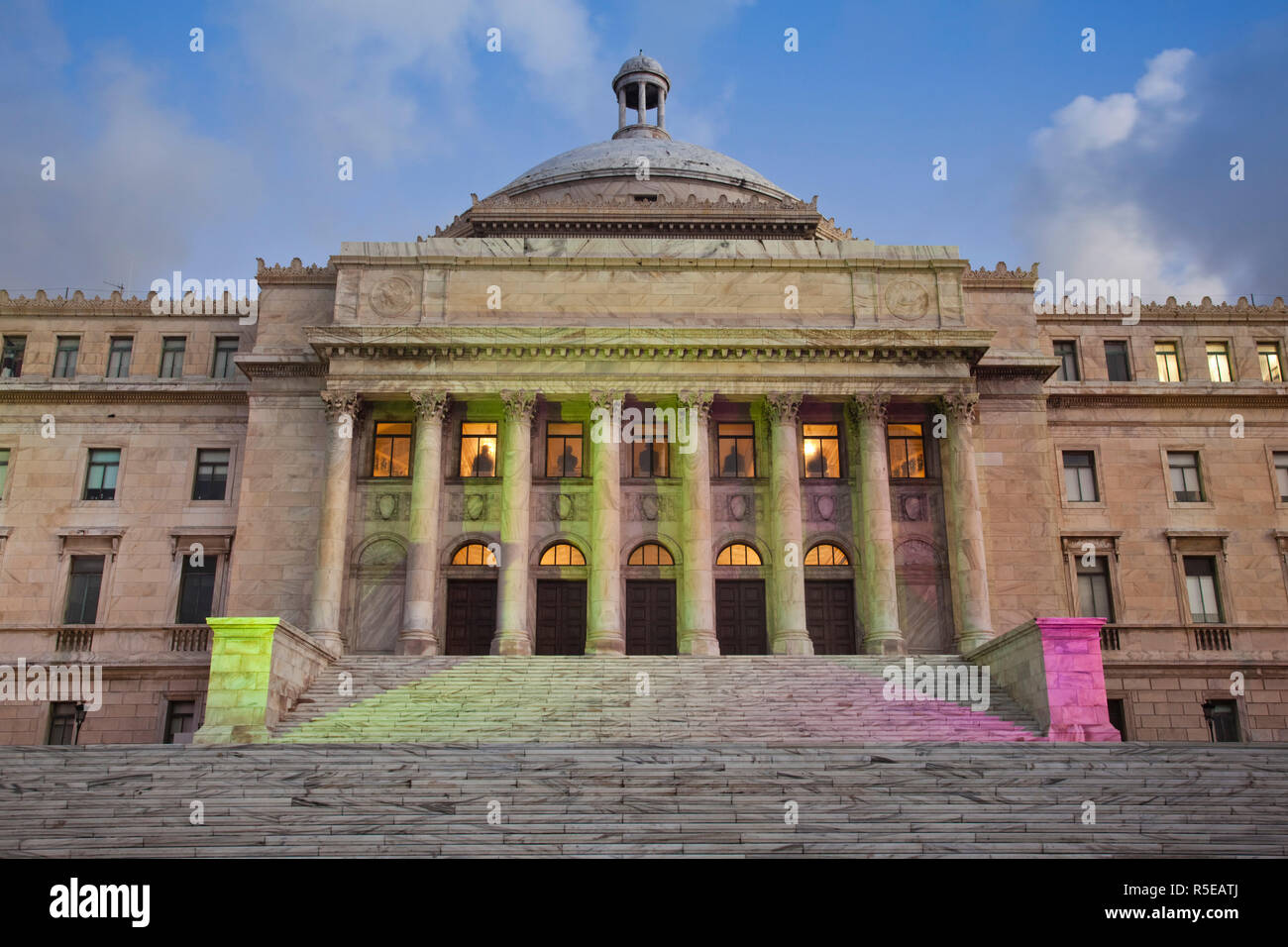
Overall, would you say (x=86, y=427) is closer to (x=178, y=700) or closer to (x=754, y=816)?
(x=178, y=700)

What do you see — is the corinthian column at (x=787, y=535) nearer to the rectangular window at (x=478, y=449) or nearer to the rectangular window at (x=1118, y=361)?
the rectangular window at (x=478, y=449)

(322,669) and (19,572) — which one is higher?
(19,572)

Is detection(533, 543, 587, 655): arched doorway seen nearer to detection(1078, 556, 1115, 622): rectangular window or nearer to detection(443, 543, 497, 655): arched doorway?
detection(443, 543, 497, 655): arched doorway

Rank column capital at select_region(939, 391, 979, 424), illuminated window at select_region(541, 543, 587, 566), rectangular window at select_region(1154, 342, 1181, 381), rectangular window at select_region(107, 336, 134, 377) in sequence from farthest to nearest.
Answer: rectangular window at select_region(1154, 342, 1181, 381) → rectangular window at select_region(107, 336, 134, 377) → illuminated window at select_region(541, 543, 587, 566) → column capital at select_region(939, 391, 979, 424)

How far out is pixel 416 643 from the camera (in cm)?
3681

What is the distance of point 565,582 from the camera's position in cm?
4019

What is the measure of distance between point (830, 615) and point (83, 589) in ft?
85.9

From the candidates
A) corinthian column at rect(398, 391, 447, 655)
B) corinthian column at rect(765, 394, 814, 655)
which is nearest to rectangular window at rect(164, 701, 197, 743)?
corinthian column at rect(398, 391, 447, 655)

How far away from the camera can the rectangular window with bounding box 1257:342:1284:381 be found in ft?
150

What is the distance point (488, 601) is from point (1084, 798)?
23.3m

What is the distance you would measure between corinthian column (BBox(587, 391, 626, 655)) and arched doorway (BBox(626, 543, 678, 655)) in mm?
623

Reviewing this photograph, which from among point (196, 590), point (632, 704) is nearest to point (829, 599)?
point (632, 704)
